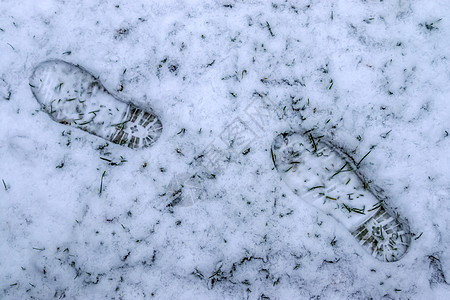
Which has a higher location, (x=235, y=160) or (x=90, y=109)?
(x=90, y=109)

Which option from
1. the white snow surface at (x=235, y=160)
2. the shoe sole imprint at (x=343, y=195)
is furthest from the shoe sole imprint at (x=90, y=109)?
A: the shoe sole imprint at (x=343, y=195)

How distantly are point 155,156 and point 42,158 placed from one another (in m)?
0.63

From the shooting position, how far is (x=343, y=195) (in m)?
1.76

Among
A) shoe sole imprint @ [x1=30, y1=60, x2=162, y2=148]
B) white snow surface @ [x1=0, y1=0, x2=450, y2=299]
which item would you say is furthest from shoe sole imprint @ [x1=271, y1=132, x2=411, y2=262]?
shoe sole imprint @ [x1=30, y1=60, x2=162, y2=148]

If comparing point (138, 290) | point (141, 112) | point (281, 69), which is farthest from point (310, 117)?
point (138, 290)

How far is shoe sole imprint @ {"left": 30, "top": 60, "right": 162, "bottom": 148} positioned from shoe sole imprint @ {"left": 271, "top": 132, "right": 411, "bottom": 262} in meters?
0.74

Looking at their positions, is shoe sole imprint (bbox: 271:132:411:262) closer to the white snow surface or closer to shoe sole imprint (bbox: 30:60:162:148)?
the white snow surface

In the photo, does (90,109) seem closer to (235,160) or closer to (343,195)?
(235,160)

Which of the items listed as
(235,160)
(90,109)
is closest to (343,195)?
(235,160)

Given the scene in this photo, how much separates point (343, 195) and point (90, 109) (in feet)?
4.88

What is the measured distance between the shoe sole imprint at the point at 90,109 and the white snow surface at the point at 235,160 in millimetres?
49

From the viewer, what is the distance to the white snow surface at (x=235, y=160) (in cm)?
176

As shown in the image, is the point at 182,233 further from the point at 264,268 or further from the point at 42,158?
the point at 42,158

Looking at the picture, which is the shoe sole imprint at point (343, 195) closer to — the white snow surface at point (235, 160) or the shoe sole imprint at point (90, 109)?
the white snow surface at point (235, 160)
